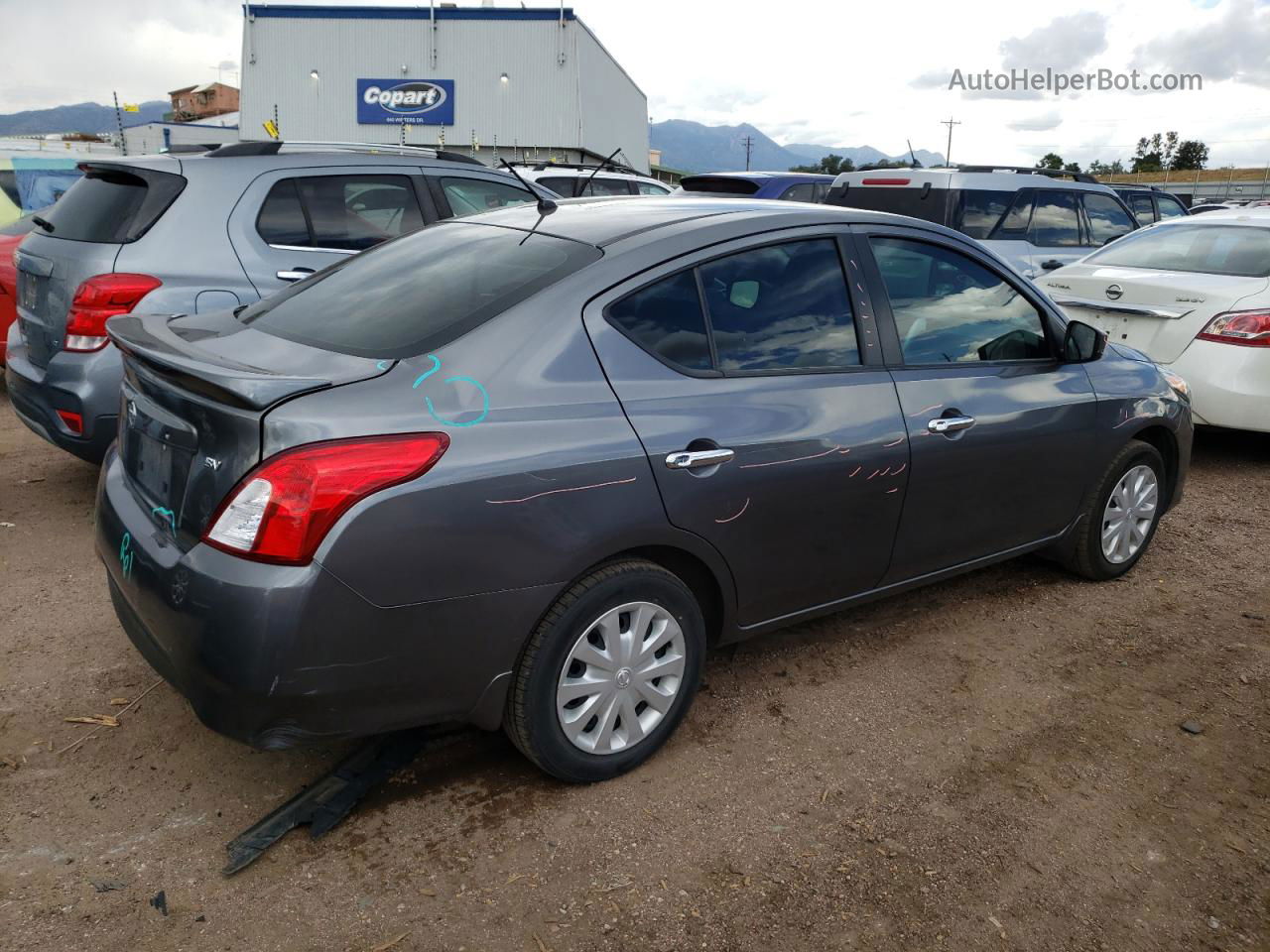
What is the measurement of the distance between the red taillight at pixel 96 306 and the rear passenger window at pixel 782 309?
2.92 m

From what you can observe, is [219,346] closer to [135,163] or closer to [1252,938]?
[135,163]

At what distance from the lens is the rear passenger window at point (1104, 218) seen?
405 inches

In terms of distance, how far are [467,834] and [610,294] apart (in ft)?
5.02

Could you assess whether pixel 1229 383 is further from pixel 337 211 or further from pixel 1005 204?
pixel 337 211

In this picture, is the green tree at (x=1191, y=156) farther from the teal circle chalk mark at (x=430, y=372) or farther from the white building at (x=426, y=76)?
the teal circle chalk mark at (x=430, y=372)

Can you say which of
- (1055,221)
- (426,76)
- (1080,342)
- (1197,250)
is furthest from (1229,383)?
(426,76)

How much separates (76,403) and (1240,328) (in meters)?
6.53

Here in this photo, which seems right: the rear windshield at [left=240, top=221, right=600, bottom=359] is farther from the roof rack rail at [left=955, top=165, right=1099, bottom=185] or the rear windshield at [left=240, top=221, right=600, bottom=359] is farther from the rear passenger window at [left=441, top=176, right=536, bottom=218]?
the roof rack rail at [left=955, top=165, right=1099, bottom=185]

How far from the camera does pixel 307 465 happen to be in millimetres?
2254

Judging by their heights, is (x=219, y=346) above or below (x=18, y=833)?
above

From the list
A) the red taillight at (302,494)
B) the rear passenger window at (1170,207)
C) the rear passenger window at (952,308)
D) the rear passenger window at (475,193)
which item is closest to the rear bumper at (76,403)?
the rear passenger window at (475,193)

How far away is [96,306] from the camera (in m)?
Answer: 4.46

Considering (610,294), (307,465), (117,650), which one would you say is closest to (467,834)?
(307,465)

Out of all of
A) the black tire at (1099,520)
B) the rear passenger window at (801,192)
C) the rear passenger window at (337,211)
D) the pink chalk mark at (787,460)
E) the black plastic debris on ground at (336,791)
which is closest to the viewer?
the black plastic debris on ground at (336,791)
